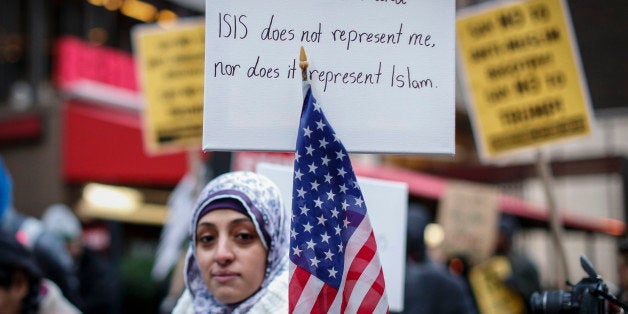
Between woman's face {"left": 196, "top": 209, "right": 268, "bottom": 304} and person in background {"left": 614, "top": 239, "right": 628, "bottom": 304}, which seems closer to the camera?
woman's face {"left": 196, "top": 209, "right": 268, "bottom": 304}

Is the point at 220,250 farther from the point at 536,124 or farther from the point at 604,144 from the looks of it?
the point at 604,144

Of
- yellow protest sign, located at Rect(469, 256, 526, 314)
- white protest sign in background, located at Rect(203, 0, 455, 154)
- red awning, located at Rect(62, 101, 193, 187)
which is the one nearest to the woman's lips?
white protest sign in background, located at Rect(203, 0, 455, 154)

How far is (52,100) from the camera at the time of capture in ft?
42.8

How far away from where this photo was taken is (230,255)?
2.62m

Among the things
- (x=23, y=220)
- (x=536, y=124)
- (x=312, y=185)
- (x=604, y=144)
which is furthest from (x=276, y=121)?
(x=604, y=144)

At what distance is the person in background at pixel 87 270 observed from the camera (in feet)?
23.4

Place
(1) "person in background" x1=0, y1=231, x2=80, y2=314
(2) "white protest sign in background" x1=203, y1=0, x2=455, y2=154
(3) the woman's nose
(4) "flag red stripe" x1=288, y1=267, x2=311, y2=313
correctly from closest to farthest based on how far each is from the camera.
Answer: (4) "flag red stripe" x1=288, y1=267, x2=311, y2=313 → (2) "white protest sign in background" x1=203, y1=0, x2=455, y2=154 → (3) the woman's nose → (1) "person in background" x1=0, y1=231, x2=80, y2=314

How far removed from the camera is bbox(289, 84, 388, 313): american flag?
2352 mm

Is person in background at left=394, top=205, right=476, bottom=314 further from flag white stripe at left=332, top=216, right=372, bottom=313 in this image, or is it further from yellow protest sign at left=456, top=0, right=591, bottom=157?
flag white stripe at left=332, top=216, right=372, bottom=313

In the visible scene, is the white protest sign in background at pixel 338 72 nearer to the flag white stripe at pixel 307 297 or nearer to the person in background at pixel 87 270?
the flag white stripe at pixel 307 297

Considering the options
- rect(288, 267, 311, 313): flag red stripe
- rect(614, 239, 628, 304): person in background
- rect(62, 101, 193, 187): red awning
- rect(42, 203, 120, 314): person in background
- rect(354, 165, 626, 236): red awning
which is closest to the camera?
rect(288, 267, 311, 313): flag red stripe

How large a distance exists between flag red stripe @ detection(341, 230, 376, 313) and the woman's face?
394mm

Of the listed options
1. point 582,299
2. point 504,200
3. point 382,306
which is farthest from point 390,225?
point 504,200

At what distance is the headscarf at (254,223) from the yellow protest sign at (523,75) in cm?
235
